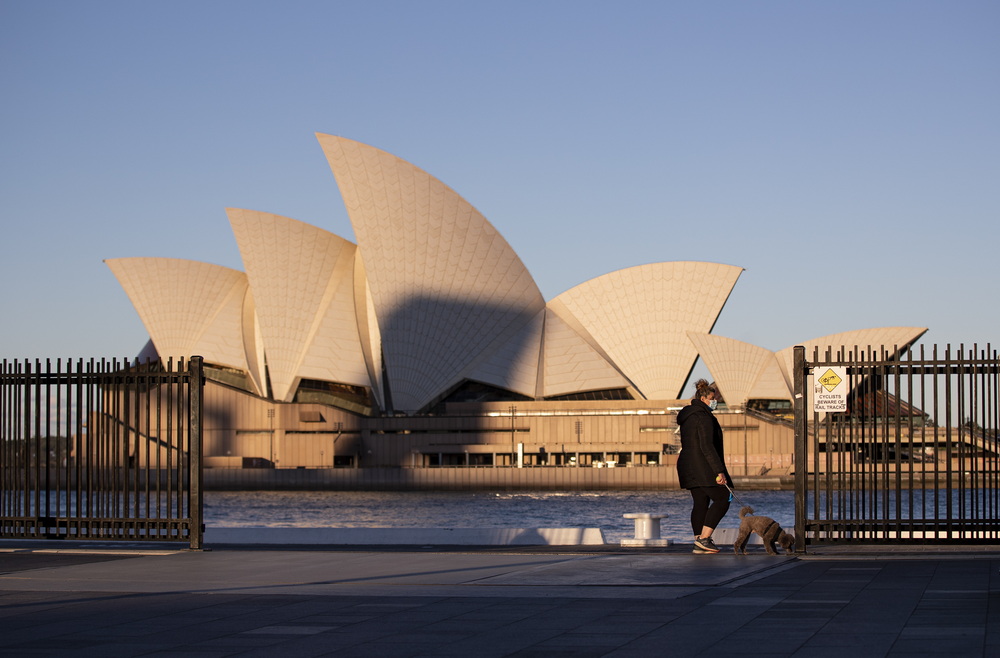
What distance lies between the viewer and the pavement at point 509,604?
17.8 feet

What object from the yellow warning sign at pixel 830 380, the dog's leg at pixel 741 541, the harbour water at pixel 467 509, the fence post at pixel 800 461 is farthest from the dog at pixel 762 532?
the harbour water at pixel 467 509

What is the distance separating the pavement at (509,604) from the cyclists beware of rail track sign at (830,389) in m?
1.28

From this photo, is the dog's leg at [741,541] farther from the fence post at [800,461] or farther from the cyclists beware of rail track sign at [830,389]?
the cyclists beware of rail track sign at [830,389]

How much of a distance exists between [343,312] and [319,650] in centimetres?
5391

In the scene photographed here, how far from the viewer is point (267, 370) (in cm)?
6200

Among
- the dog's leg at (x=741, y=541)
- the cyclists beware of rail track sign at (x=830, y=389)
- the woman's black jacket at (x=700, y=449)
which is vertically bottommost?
the dog's leg at (x=741, y=541)

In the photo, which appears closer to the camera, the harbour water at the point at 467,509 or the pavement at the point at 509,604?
the pavement at the point at 509,604

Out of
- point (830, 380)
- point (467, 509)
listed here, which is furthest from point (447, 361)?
point (830, 380)

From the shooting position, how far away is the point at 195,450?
1102 centimetres

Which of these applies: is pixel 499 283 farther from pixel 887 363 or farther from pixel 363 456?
pixel 887 363

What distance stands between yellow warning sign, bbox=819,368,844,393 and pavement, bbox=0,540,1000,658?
1.43 m

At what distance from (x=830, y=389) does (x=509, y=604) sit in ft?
14.0

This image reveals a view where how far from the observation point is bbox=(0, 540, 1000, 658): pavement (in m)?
5.43

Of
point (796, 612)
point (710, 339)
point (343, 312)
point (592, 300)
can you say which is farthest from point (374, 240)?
point (796, 612)
